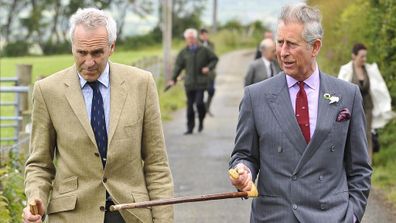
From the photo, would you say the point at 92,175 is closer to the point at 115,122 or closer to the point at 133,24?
the point at 115,122

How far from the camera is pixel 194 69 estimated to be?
19891 millimetres

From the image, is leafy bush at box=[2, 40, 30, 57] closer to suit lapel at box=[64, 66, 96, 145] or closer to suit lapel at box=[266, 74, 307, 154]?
suit lapel at box=[64, 66, 96, 145]

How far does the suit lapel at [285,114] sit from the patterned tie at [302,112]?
36mm

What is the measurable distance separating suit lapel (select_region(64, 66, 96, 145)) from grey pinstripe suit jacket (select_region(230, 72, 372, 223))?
2.53ft

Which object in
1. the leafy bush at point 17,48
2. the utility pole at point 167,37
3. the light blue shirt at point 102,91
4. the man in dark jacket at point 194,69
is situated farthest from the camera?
the leafy bush at point 17,48

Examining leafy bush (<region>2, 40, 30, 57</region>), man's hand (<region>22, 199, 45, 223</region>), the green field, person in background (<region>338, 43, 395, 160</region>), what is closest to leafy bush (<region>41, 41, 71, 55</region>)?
leafy bush (<region>2, 40, 30, 57</region>)

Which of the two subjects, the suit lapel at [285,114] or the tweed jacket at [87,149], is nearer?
the suit lapel at [285,114]

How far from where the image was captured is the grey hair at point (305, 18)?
211 inches

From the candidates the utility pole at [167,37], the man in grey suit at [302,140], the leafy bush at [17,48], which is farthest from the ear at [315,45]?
the leafy bush at [17,48]

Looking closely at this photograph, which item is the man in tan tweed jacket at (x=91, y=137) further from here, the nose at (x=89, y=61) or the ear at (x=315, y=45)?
the ear at (x=315, y=45)

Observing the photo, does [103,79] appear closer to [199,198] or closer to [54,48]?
[199,198]

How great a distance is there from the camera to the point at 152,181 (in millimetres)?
5746

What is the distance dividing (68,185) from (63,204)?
0.33 ft

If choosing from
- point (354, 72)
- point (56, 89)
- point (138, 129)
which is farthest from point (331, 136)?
point (354, 72)
